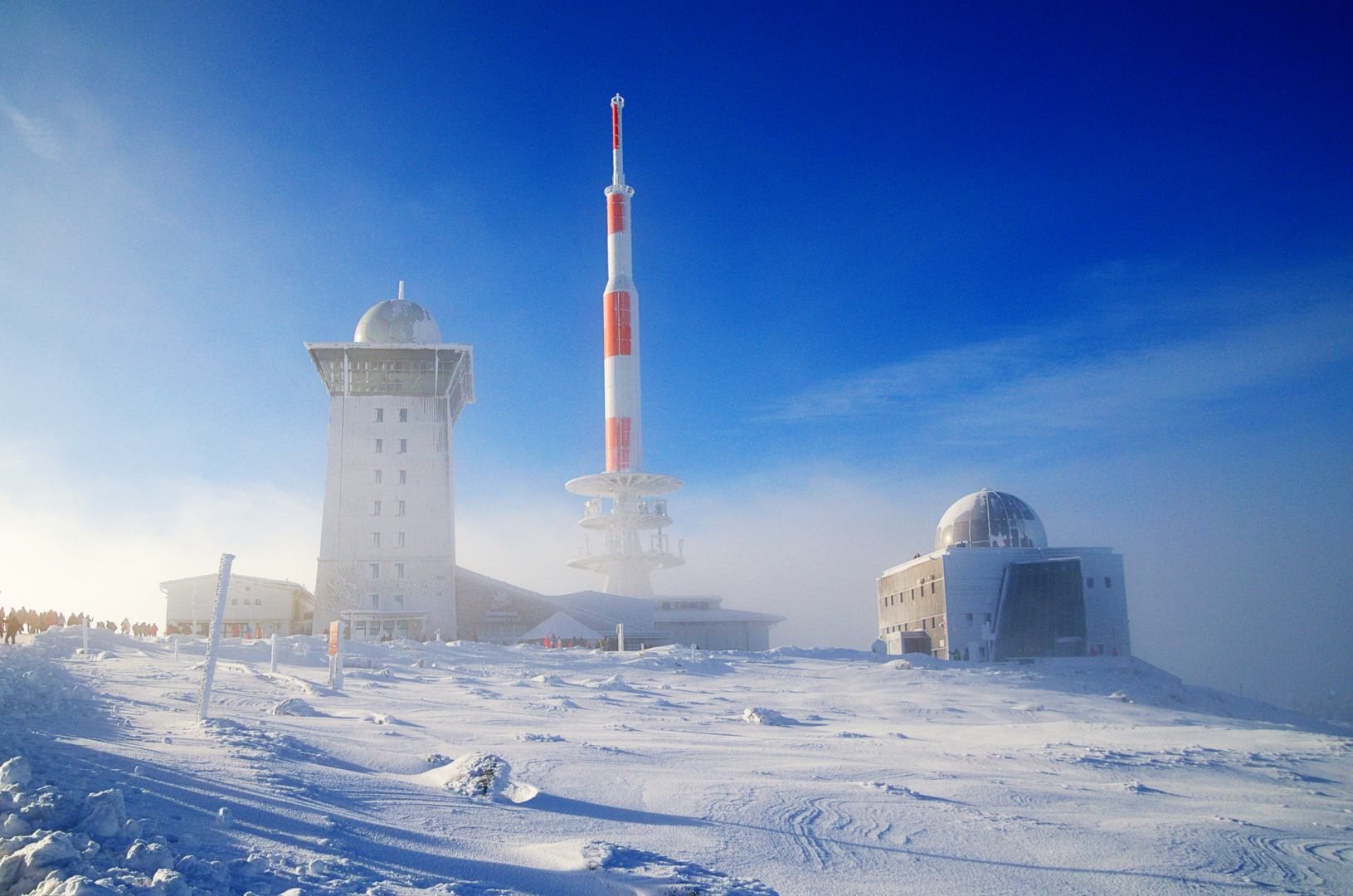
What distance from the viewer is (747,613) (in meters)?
54.3

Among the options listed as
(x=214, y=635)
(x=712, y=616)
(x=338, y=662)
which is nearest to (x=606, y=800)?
(x=214, y=635)

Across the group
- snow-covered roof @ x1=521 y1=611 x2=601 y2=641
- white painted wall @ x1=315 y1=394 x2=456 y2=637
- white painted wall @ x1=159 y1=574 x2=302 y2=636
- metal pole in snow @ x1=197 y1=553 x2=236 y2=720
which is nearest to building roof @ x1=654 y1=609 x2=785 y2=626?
snow-covered roof @ x1=521 y1=611 x2=601 y2=641

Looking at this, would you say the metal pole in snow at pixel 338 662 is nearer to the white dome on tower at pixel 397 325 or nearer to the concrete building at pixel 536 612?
the concrete building at pixel 536 612

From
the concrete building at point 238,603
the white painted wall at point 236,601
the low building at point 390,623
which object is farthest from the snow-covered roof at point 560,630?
the white painted wall at point 236,601

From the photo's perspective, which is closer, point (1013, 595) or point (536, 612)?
point (1013, 595)

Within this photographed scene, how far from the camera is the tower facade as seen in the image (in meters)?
45.3

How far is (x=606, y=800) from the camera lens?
275 inches

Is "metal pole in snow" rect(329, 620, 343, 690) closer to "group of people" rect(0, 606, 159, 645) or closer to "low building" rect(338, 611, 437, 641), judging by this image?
"group of people" rect(0, 606, 159, 645)

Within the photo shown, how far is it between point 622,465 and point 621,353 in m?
7.00

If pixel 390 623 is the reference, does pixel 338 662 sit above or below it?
above

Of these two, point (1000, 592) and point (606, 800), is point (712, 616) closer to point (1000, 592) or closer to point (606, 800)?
point (1000, 592)

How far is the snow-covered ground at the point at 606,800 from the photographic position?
4445mm

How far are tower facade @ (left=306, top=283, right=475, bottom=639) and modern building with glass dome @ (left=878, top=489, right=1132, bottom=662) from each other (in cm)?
2479

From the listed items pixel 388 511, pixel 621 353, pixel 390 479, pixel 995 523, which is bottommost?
pixel 995 523
